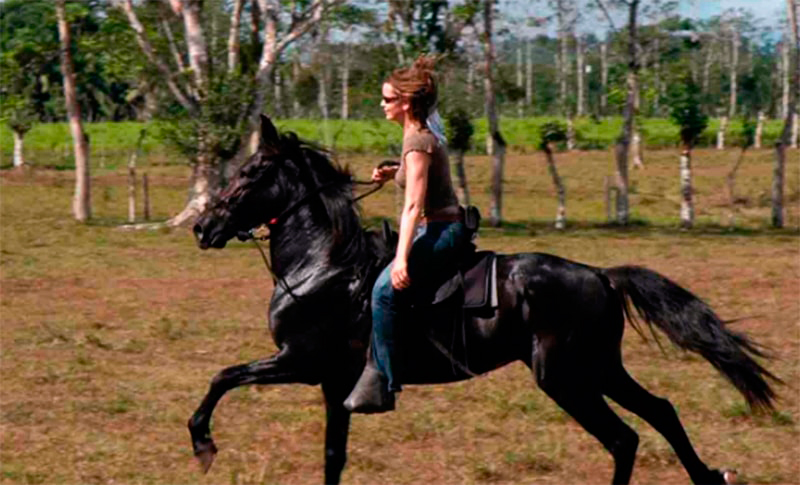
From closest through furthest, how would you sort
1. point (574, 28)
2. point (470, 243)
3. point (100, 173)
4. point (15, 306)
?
point (470, 243), point (15, 306), point (574, 28), point (100, 173)

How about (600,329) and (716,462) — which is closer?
(600,329)

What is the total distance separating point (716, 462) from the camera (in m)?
8.52

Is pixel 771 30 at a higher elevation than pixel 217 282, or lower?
higher

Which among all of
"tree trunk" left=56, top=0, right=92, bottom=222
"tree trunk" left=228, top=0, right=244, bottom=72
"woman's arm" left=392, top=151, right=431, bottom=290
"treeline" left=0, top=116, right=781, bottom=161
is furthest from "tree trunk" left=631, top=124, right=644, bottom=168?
"woman's arm" left=392, top=151, right=431, bottom=290

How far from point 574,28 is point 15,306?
63.1ft

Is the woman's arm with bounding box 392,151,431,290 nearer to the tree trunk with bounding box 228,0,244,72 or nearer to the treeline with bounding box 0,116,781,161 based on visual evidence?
the tree trunk with bounding box 228,0,244,72

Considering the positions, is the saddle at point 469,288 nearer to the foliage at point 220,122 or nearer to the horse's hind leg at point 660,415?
the horse's hind leg at point 660,415

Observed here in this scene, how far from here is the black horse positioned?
707cm

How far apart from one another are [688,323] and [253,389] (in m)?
4.47

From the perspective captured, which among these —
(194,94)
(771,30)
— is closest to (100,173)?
(194,94)

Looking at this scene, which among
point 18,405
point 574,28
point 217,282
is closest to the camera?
point 18,405

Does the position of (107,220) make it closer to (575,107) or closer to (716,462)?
(716,462)

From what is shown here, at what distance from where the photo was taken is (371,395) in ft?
22.9

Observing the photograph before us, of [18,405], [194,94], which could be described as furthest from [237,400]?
[194,94]
